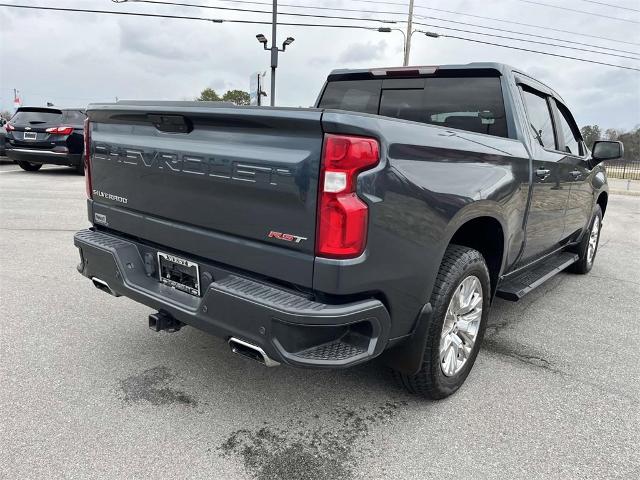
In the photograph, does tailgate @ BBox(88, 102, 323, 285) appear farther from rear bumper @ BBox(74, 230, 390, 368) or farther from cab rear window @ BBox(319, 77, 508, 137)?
cab rear window @ BBox(319, 77, 508, 137)

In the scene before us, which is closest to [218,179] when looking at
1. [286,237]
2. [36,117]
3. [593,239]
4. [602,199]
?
[286,237]

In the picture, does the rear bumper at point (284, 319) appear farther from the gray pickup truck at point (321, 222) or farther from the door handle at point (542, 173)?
the door handle at point (542, 173)

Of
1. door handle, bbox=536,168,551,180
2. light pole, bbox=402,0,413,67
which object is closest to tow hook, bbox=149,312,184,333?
door handle, bbox=536,168,551,180

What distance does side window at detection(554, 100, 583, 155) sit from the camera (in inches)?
176

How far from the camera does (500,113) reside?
11.5 ft

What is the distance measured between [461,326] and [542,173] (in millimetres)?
1394

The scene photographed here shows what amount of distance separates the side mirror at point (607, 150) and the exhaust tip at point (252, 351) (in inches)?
156

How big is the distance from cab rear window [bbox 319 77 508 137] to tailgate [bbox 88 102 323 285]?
1.89m

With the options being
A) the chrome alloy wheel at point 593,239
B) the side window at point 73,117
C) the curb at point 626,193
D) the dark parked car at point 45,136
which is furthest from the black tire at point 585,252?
the curb at point 626,193

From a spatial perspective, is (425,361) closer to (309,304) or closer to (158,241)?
(309,304)

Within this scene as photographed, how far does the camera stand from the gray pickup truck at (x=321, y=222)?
2.06m

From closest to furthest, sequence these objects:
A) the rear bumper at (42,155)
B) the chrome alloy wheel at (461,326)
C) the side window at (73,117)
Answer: the chrome alloy wheel at (461,326) → the rear bumper at (42,155) → the side window at (73,117)

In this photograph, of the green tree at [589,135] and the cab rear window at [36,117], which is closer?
the green tree at [589,135]

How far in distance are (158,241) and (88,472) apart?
1153 mm
